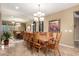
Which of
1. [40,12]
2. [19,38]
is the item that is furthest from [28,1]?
[19,38]

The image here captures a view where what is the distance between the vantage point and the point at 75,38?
8.46 feet

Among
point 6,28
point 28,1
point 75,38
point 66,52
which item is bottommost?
point 66,52

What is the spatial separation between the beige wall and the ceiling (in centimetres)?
9

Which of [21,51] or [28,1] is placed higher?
[28,1]

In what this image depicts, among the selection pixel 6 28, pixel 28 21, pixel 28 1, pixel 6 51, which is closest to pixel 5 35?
pixel 6 28

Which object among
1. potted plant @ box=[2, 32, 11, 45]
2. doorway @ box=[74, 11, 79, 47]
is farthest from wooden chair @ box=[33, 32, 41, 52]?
doorway @ box=[74, 11, 79, 47]

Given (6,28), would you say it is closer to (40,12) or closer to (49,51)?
(40,12)

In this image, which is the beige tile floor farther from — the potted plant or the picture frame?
the picture frame

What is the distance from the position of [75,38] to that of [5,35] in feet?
5.09

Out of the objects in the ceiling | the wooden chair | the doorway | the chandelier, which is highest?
the ceiling

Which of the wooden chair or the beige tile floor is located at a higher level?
the wooden chair

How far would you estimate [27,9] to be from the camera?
2.63 metres

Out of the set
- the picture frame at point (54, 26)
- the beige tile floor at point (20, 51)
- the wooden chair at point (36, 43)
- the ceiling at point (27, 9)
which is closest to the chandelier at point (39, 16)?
the ceiling at point (27, 9)

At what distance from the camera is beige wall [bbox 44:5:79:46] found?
2.56 meters
